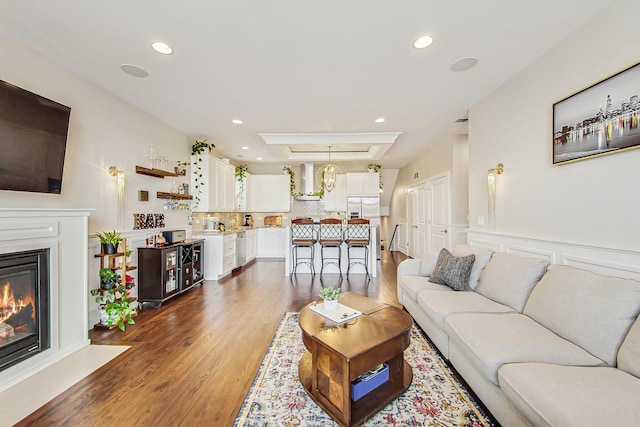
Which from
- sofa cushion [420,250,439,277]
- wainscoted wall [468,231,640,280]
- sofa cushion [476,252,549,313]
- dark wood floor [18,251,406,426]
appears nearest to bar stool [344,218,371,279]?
dark wood floor [18,251,406,426]

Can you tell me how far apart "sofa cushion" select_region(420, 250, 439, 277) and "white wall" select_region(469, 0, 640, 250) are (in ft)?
2.70

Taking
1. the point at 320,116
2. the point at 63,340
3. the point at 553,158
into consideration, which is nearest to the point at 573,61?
the point at 553,158

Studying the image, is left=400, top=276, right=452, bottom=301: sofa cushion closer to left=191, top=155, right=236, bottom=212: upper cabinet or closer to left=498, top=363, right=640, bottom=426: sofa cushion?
left=498, top=363, right=640, bottom=426: sofa cushion

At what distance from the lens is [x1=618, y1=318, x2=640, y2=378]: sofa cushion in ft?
4.26

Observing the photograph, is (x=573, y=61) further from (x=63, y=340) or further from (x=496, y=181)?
(x=63, y=340)

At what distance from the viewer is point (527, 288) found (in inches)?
84.5

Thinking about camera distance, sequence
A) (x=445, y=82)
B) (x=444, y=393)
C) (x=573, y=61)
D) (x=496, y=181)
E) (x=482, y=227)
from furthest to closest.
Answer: (x=482, y=227) → (x=496, y=181) → (x=445, y=82) → (x=573, y=61) → (x=444, y=393)

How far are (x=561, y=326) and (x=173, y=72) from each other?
4018mm

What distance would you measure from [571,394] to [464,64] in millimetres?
2764

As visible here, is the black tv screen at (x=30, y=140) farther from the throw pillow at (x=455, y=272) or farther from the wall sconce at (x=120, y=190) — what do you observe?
the throw pillow at (x=455, y=272)

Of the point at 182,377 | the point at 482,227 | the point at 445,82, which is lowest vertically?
the point at 182,377

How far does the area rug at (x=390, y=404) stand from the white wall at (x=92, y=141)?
2614 millimetres

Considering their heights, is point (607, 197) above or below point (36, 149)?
below

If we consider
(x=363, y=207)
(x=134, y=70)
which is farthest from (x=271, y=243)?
(x=134, y=70)
